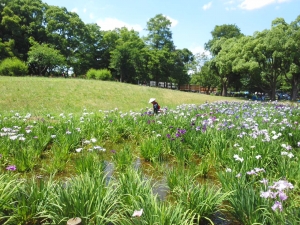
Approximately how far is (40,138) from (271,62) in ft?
88.6

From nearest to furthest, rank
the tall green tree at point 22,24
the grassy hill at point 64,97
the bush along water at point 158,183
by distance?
the bush along water at point 158,183 < the grassy hill at point 64,97 < the tall green tree at point 22,24

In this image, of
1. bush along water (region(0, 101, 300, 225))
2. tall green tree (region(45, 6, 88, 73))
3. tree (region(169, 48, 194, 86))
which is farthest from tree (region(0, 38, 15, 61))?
bush along water (region(0, 101, 300, 225))

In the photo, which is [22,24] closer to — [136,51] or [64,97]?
[136,51]

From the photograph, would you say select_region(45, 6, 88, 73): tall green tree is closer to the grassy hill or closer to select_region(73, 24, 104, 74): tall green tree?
select_region(73, 24, 104, 74): tall green tree

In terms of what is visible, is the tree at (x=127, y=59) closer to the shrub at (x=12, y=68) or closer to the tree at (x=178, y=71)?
the tree at (x=178, y=71)

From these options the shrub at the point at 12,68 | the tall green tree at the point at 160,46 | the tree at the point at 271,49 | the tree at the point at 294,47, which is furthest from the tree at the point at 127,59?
the tree at the point at 294,47

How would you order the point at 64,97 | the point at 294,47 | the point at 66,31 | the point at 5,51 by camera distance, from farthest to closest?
the point at 66,31
the point at 5,51
the point at 294,47
the point at 64,97

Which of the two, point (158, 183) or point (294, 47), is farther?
point (294, 47)

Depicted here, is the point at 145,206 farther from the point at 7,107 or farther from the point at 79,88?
the point at 79,88

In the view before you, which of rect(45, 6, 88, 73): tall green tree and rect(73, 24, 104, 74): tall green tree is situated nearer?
rect(45, 6, 88, 73): tall green tree

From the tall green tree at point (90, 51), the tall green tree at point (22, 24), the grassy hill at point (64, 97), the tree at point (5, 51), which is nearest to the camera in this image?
the grassy hill at point (64, 97)

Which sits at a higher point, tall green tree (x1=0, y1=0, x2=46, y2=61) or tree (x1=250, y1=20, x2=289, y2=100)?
tall green tree (x1=0, y1=0, x2=46, y2=61)

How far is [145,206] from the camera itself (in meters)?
2.42

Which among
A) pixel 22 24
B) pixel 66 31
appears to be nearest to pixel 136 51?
pixel 66 31
